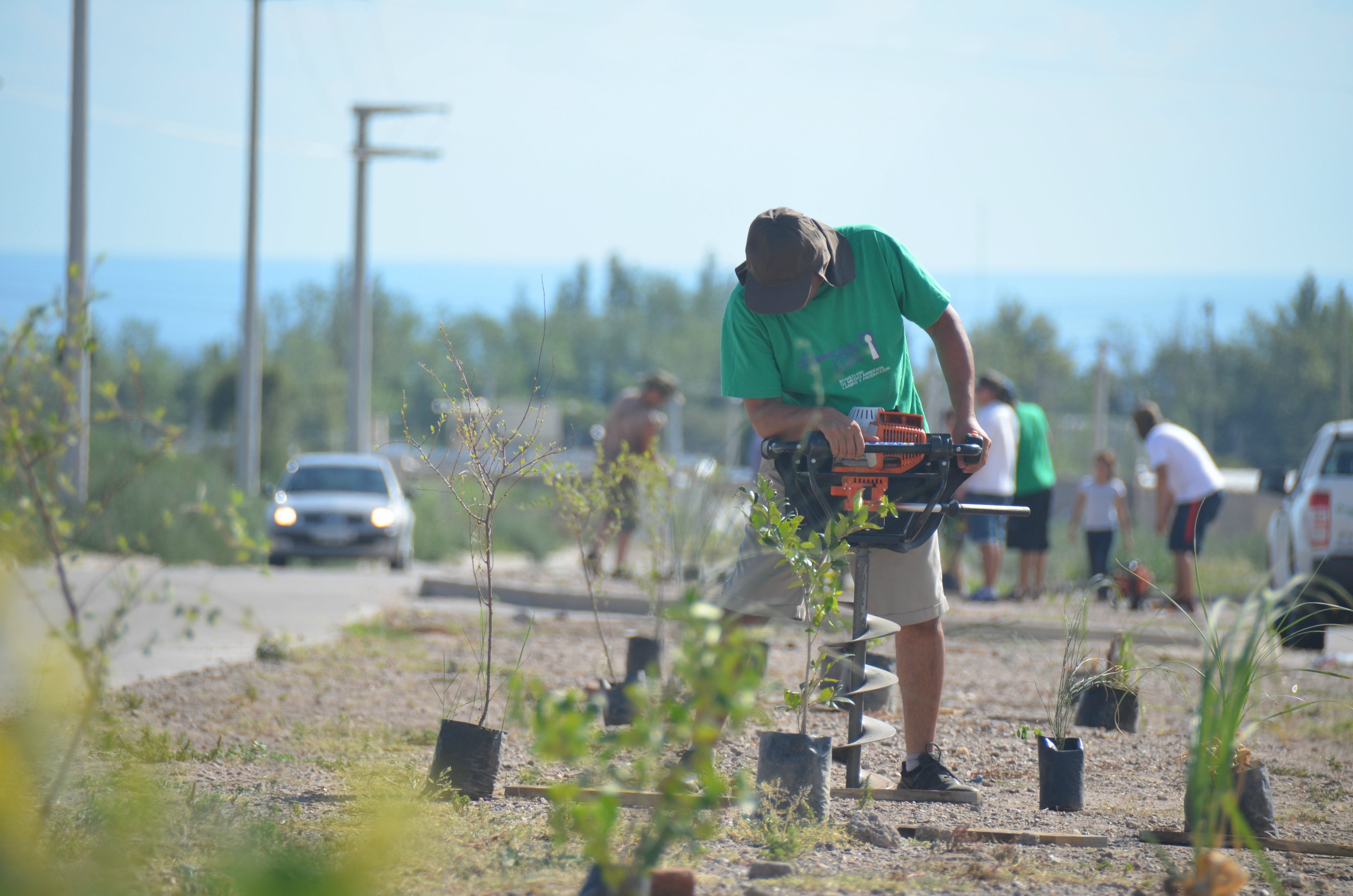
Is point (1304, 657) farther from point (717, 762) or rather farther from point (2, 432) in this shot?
point (2, 432)

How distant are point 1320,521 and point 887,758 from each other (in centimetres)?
617

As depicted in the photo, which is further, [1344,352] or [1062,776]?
[1344,352]

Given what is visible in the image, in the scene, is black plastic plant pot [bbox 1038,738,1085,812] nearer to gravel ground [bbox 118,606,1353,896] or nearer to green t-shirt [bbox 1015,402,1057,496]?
gravel ground [bbox 118,606,1353,896]

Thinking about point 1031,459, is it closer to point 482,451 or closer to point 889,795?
point 889,795

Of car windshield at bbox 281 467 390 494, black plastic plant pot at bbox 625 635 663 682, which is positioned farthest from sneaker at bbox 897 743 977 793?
car windshield at bbox 281 467 390 494

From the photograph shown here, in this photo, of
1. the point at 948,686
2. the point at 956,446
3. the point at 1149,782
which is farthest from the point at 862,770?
the point at 948,686

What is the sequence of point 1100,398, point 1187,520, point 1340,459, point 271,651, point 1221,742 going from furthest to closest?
1. point 1100,398
2. point 1340,459
3. point 1187,520
4. point 271,651
5. point 1221,742

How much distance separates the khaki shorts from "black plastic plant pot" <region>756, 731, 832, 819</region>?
0.47m

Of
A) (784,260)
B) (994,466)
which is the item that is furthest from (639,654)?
(994,466)

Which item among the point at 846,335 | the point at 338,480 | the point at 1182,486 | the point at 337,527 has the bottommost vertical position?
the point at 337,527

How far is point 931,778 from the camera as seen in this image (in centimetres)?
349

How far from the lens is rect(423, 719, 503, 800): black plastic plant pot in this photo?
10.8ft

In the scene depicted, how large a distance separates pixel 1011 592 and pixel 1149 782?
715 centimetres

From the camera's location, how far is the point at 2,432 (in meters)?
2.40
